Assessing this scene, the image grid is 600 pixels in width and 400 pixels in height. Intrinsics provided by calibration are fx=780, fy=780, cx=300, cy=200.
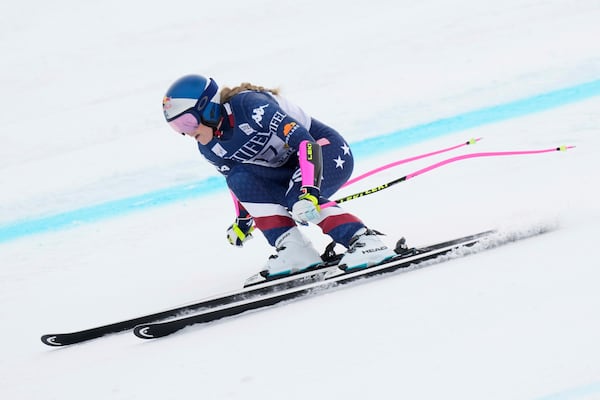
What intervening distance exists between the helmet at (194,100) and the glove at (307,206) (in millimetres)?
546

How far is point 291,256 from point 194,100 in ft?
2.80

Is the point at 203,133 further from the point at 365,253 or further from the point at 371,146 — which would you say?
the point at 371,146

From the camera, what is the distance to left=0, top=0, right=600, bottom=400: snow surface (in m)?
2.27

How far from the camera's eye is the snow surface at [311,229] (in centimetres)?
227

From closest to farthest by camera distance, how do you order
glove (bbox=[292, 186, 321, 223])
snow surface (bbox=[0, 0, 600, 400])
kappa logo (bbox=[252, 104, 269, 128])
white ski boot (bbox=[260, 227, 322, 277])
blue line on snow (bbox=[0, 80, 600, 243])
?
1. snow surface (bbox=[0, 0, 600, 400])
2. glove (bbox=[292, 186, 321, 223])
3. kappa logo (bbox=[252, 104, 269, 128])
4. white ski boot (bbox=[260, 227, 322, 277])
5. blue line on snow (bbox=[0, 80, 600, 243])

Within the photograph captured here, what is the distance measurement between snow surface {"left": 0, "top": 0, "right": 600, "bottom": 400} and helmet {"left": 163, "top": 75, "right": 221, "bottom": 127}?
91 cm

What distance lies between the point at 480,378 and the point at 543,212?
1799 mm

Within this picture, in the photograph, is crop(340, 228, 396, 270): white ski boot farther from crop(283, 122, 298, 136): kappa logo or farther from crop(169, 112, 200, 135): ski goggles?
crop(169, 112, 200, 135): ski goggles

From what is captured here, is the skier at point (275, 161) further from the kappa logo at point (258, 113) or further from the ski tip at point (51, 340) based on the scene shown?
the ski tip at point (51, 340)

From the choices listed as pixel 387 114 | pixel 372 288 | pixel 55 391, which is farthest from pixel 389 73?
pixel 55 391

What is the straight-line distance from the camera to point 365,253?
3385mm

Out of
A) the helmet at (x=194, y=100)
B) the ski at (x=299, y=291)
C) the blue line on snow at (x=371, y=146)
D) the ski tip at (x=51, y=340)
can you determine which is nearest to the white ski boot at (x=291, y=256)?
A: the ski at (x=299, y=291)

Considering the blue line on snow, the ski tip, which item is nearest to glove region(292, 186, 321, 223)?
the ski tip

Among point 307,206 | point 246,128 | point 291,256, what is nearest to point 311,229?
point 291,256
